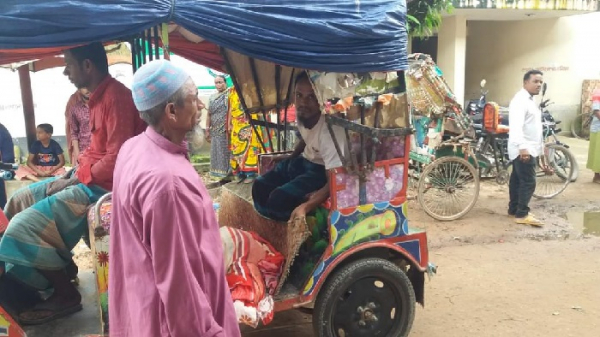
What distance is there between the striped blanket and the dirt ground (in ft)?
5.08

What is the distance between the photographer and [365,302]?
11.2 ft

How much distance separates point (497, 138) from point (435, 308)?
171 inches

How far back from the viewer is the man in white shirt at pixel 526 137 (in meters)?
6.33

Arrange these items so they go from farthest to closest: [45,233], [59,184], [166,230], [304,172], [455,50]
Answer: [455,50]
[304,172]
[59,184]
[45,233]
[166,230]

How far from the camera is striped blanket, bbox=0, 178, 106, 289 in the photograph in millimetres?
2797

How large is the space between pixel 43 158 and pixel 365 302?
469cm

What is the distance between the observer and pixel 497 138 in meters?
7.86

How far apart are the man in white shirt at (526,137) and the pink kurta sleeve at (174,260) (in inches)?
222

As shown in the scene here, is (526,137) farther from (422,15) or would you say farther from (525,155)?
(422,15)

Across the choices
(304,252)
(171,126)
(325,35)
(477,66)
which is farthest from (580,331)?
(477,66)

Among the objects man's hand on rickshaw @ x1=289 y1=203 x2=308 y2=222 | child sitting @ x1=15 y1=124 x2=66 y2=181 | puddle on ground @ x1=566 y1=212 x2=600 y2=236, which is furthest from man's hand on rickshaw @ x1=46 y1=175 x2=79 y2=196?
puddle on ground @ x1=566 y1=212 x2=600 y2=236

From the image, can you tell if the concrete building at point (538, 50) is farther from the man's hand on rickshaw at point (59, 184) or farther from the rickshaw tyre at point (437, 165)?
the man's hand on rickshaw at point (59, 184)

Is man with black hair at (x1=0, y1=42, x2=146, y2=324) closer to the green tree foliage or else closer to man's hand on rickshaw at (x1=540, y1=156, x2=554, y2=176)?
the green tree foliage

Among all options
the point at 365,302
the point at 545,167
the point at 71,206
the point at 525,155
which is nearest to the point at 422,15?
the point at 525,155
